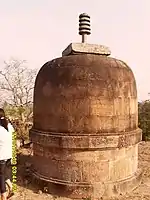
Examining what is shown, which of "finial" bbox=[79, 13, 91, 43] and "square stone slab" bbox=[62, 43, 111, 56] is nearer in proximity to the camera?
"square stone slab" bbox=[62, 43, 111, 56]

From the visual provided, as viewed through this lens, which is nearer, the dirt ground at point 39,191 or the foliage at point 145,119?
the dirt ground at point 39,191

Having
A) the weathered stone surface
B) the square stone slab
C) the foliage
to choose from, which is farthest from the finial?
the foliage

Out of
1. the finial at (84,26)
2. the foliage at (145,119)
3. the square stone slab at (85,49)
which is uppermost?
the finial at (84,26)

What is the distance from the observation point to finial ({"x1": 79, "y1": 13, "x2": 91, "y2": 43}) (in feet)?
24.6

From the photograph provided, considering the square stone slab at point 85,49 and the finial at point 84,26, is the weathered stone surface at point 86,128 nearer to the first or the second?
the square stone slab at point 85,49

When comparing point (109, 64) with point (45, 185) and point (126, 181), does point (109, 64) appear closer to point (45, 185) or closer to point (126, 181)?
point (126, 181)

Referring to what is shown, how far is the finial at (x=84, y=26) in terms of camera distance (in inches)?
296

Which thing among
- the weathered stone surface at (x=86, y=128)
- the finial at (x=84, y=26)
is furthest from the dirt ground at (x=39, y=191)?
the finial at (x=84, y=26)

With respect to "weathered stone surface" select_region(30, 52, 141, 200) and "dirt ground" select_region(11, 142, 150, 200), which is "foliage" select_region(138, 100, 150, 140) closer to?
"dirt ground" select_region(11, 142, 150, 200)

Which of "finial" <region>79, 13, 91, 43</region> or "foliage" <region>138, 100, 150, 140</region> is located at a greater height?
"finial" <region>79, 13, 91, 43</region>

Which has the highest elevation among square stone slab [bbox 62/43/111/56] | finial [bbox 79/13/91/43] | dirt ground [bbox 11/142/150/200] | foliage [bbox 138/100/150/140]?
finial [bbox 79/13/91/43]

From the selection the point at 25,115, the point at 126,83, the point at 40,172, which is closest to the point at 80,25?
the point at 126,83

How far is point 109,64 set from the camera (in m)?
6.90

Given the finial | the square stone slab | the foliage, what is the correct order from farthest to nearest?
1. the foliage
2. the finial
3. the square stone slab
